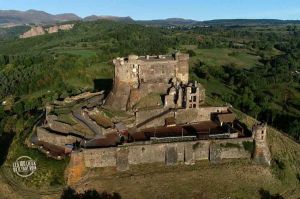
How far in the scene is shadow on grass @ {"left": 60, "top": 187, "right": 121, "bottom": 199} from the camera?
165 ft

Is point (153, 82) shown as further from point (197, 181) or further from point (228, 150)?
point (197, 181)

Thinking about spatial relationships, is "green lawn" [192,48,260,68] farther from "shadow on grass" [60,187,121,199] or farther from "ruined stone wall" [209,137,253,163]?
"shadow on grass" [60,187,121,199]

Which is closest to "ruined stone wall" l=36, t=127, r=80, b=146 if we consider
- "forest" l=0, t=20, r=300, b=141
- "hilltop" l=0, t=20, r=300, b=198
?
"hilltop" l=0, t=20, r=300, b=198

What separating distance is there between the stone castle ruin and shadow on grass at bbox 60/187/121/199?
3921mm

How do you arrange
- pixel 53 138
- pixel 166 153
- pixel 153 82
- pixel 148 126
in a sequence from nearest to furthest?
pixel 166 153 < pixel 53 138 < pixel 148 126 < pixel 153 82

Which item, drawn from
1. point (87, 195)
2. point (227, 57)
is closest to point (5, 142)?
point (87, 195)

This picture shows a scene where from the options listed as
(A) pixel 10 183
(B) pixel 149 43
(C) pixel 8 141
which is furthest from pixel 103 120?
(B) pixel 149 43

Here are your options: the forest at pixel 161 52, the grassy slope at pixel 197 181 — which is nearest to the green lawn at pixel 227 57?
the forest at pixel 161 52

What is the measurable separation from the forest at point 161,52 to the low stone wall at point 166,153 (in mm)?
21839

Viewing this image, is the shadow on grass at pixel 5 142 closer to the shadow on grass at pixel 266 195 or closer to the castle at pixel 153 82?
the castle at pixel 153 82

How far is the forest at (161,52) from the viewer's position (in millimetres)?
90500

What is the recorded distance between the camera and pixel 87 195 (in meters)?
50.6

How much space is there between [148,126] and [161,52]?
3212 inches

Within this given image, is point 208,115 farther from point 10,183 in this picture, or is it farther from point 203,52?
point 203,52
